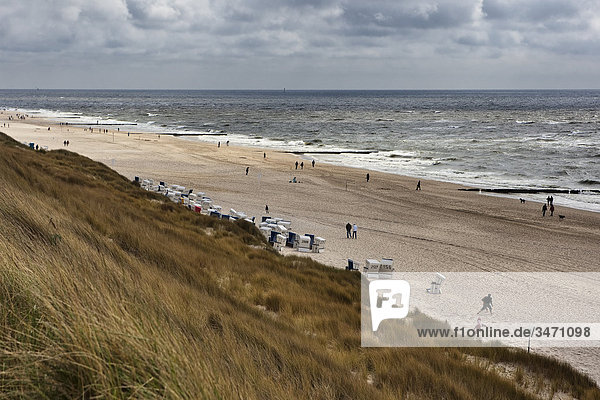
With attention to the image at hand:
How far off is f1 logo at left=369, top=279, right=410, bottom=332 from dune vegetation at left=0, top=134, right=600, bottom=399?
51cm

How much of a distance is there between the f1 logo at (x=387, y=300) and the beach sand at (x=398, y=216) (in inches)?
129

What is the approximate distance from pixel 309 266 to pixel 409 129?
257ft

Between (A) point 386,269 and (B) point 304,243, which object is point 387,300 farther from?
(B) point 304,243

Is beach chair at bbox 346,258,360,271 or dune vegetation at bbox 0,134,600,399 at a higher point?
dune vegetation at bbox 0,134,600,399

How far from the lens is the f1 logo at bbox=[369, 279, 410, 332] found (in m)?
9.29

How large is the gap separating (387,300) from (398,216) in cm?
1635

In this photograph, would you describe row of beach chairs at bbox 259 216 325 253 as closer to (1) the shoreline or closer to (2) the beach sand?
(2) the beach sand

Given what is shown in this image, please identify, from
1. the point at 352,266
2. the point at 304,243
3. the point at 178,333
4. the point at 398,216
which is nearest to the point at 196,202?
the point at 304,243

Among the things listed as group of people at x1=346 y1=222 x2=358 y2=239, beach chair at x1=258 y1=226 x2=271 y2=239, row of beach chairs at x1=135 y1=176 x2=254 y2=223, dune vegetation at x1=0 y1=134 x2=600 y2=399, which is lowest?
group of people at x1=346 y1=222 x2=358 y2=239

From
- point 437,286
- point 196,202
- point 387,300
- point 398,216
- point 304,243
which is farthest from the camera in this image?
point 398,216

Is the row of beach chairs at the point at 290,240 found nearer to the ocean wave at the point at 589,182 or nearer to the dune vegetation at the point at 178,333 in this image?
the dune vegetation at the point at 178,333

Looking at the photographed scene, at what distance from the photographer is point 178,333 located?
354 cm

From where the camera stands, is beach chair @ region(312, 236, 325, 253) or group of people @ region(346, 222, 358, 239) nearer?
beach chair @ region(312, 236, 325, 253)

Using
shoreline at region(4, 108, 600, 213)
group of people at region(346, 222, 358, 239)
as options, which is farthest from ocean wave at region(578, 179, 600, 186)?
group of people at region(346, 222, 358, 239)
